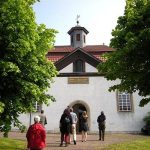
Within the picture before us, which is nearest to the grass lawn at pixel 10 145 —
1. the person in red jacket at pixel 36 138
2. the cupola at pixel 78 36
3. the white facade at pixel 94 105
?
the person in red jacket at pixel 36 138

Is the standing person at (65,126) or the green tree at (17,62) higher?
the green tree at (17,62)

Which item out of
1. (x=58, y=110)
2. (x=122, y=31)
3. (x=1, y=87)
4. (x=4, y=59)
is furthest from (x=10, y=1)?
(x=58, y=110)

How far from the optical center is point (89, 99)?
1129 inches

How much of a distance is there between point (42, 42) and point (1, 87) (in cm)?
267

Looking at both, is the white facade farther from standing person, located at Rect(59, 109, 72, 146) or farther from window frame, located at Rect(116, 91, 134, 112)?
standing person, located at Rect(59, 109, 72, 146)

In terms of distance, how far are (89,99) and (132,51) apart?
56.1 ft

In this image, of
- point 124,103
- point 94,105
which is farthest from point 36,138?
point 124,103

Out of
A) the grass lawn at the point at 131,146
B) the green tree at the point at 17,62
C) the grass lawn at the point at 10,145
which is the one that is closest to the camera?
the green tree at the point at 17,62

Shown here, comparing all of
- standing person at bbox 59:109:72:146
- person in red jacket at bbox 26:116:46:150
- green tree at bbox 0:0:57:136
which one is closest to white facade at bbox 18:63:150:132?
standing person at bbox 59:109:72:146

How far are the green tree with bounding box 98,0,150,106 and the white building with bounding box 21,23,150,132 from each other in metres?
15.2

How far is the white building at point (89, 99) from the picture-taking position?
92.9ft

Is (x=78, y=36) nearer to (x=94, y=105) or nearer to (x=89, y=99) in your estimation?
(x=89, y=99)

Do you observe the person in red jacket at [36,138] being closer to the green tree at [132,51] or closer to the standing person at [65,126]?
the green tree at [132,51]

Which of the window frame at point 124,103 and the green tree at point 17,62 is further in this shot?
the window frame at point 124,103
